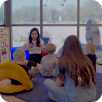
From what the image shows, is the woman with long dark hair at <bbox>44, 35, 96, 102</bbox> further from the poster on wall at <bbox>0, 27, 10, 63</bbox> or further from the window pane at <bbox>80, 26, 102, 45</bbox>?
the window pane at <bbox>80, 26, 102, 45</bbox>

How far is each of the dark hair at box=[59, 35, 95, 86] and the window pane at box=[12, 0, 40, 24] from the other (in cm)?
345

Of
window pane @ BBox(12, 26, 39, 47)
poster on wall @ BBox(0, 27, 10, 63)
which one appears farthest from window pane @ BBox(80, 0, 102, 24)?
poster on wall @ BBox(0, 27, 10, 63)

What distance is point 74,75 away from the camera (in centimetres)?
199

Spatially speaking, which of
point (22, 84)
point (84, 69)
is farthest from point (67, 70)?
point (22, 84)

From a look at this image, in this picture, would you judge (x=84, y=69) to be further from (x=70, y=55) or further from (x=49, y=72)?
(x=49, y=72)

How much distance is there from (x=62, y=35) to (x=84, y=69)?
11.9ft

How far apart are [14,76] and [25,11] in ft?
10.1

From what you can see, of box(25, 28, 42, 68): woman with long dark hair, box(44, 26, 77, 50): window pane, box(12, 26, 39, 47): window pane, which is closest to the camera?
box(25, 28, 42, 68): woman with long dark hair

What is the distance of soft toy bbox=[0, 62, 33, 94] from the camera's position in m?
2.63

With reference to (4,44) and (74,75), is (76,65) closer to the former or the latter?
(74,75)

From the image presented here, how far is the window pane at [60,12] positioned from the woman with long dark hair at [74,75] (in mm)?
3478

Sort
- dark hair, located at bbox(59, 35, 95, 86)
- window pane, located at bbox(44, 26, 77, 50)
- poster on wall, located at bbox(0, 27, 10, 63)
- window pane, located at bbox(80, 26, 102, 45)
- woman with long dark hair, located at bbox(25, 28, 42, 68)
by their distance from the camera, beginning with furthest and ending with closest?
1. window pane, located at bbox(44, 26, 77, 50)
2. window pane, located at bbox(80, 26, 102, 45)
3. woman with long dark hair, located at bbox(25, 28, 42, 68)
4. poster on wall, located at bbox(0, 27, 10, 63)
5. dark hair, located at bbox(59, 35, 95, 86)

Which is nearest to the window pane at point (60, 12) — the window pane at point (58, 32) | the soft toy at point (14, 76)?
the window pane at point (58, 32)

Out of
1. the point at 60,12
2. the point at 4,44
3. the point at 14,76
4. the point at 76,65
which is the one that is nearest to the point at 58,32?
the point at 60,12
